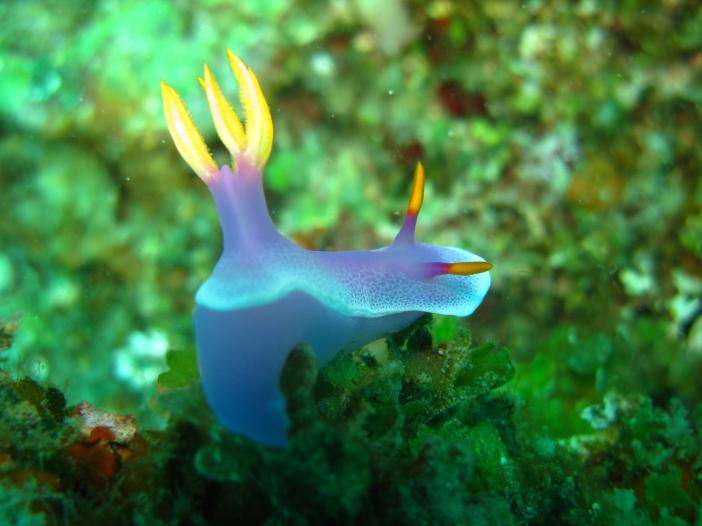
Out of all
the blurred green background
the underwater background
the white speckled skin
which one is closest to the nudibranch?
the white speckled skin

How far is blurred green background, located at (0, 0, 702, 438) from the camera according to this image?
3.72 metres

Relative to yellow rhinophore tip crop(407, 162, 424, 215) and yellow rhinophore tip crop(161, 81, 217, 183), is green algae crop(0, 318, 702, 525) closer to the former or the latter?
yellow rhinophore tip crop(407, 162, 424, 215)

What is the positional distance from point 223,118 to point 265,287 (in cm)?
52

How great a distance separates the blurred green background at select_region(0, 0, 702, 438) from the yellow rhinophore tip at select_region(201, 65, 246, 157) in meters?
2.21

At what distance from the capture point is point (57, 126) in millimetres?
3680

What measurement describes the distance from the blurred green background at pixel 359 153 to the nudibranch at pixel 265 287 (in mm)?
2072

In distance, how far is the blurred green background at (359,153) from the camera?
3.72 metres

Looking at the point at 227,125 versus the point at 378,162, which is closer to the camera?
the point at 227,125

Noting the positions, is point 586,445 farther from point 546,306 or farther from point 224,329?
point 224,329

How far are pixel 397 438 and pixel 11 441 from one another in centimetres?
97

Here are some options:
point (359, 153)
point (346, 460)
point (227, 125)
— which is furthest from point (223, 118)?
point (359, 153)

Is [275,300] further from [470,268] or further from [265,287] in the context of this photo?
[470,268]

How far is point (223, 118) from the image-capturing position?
Result: 1.60 m

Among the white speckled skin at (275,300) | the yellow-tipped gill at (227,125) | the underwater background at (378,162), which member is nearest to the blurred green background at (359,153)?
the underwater background at (378,162)
